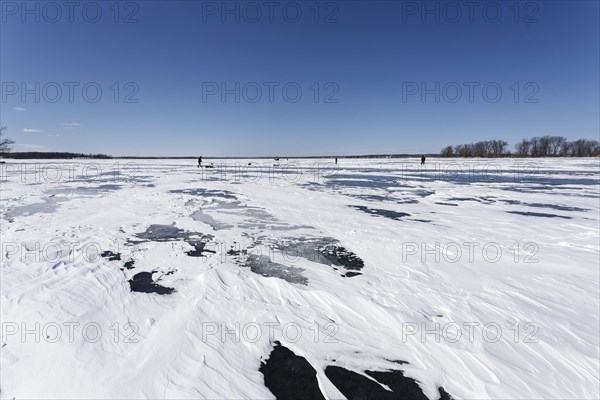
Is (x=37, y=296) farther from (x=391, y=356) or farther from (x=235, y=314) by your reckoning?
(x=391, y=356)

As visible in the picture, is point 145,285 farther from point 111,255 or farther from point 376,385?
point 376,385

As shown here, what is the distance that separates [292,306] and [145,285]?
6.84ft

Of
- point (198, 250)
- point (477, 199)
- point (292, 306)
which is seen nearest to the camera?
point (292, 306)

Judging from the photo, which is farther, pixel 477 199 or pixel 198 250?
pixel 477 199

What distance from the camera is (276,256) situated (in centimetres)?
502

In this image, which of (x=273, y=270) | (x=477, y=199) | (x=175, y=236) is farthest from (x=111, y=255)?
(x=477, y=199)

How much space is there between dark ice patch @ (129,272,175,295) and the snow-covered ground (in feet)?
0.10

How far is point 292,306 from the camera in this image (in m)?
3.42

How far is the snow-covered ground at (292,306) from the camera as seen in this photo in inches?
92.3

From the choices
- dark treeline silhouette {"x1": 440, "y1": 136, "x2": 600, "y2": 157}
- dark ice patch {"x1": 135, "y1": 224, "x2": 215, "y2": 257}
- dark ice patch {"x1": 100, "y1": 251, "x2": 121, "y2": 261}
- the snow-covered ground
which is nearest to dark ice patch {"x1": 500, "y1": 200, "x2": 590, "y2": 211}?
the snow-covered ground

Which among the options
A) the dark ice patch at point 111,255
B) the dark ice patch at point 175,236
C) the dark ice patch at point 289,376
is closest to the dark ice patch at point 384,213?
the dark ice patch at point 175,236

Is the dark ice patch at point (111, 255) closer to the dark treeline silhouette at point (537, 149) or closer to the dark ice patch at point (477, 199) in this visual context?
the dark ice patch at point (477, 199)

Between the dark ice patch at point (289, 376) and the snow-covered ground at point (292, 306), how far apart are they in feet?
0.20

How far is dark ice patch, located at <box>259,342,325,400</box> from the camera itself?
222 centimetres
